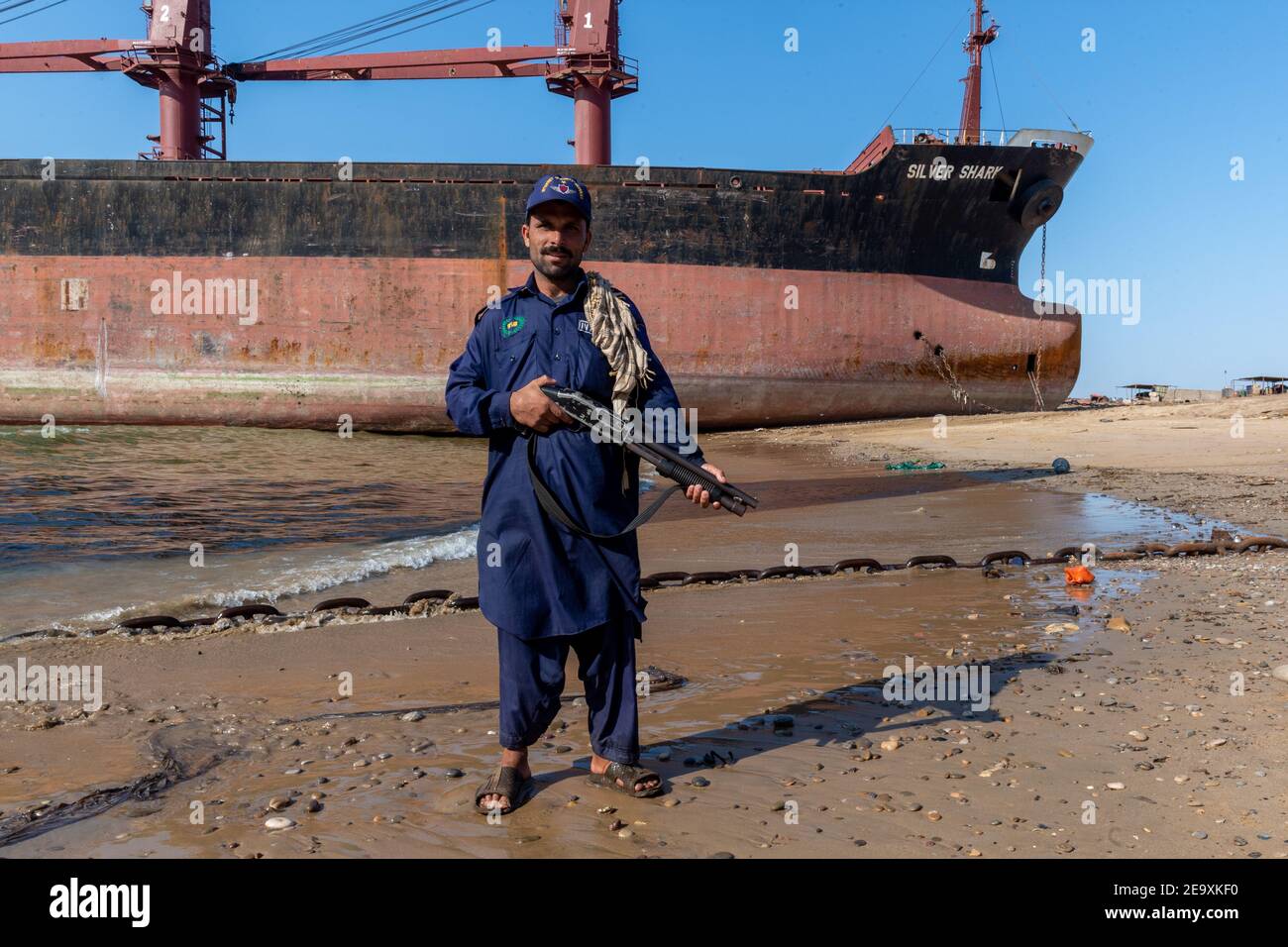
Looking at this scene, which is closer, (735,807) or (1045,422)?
(735,807)

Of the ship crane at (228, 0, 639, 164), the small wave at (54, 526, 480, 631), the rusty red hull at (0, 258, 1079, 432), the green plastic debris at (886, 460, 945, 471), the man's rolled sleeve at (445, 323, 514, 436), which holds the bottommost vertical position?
the small wave at (54, 526, 480, 631)

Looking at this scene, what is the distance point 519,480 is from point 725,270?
17914 mm

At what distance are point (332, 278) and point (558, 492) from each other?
62.2 ft

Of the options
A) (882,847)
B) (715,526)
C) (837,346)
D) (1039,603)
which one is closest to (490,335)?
(882,847)

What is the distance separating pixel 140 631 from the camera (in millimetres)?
4699

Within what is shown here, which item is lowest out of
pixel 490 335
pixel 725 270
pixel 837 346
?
pixel 490 335

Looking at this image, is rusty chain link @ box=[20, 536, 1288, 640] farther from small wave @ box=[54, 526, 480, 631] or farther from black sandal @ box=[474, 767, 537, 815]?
black sandal @ box=[474, 767, 537, 815]

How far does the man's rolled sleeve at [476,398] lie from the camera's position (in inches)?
104

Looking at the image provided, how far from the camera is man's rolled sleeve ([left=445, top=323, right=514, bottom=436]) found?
Result: 104 inches

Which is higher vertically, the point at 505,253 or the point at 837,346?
the point at 505,253

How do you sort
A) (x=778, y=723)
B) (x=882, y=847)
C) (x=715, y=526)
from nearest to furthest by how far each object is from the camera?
(x=882, y=847) → (x=778, y=723) → (x=715, y=526)

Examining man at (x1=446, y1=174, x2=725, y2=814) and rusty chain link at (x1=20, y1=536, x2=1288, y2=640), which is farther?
rusty chain link at (x1=20, y1=536, x2=1288, y2=640)

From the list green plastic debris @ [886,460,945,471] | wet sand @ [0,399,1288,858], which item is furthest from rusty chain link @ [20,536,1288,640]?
green plastic debris @ [886,460,945,471]

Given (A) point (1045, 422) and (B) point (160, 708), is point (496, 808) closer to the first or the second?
(B) point (160, 708)
